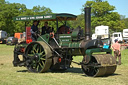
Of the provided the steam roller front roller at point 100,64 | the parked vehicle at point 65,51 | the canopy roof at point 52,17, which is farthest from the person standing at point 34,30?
the steam roller front roller at point 100,64

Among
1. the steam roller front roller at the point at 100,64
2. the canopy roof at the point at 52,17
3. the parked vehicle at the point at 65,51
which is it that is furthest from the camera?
the canopy roof at the point at 52,17

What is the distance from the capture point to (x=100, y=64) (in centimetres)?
924

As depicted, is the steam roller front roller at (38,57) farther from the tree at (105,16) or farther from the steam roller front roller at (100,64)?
the tree at (105,16)

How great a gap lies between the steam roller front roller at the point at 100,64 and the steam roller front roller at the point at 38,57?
1437 mm

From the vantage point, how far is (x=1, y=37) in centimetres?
5116

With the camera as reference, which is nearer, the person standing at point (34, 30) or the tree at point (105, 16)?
the person standing at point (34, 30)

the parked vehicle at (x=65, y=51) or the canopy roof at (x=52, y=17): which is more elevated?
the canopy roof at (x=52, y=17)

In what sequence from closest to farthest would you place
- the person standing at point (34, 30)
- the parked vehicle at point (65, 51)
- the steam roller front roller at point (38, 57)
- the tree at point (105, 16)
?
the parked vehicle at point (65, 51)
the steam roller front roller at point (38, 57)
the person standing at point (34, 30)
the tree at point (105, 16)

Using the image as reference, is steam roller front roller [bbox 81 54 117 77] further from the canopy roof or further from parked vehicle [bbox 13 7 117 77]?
the canopy roof

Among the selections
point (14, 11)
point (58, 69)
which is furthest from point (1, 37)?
point (58, 69)

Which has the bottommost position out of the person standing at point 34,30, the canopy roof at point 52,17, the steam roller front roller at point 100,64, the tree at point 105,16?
the steam roller front roller at point 100,64

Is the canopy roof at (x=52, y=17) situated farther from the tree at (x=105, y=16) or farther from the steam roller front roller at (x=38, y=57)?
the tree at (x=105, y=16)

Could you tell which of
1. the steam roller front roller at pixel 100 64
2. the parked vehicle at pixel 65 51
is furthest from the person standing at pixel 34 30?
the steam roller front roller at pixel 100 64

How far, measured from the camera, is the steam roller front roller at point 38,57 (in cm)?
1033
